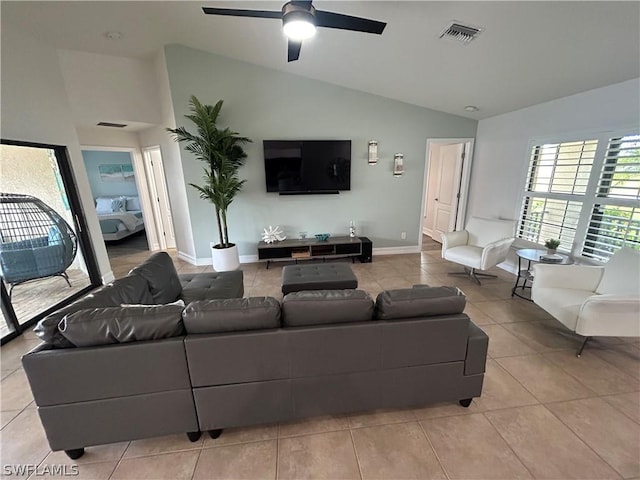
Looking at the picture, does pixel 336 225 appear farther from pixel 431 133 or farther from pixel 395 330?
pixel 395 330

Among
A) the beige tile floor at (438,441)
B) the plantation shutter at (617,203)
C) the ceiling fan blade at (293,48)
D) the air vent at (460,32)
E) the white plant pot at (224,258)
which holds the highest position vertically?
the air vent at (460,32)

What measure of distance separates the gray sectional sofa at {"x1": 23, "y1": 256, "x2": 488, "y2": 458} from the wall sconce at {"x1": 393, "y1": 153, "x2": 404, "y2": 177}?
11.3 ft

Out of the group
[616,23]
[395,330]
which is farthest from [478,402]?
[616,23]

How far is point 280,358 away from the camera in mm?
1480

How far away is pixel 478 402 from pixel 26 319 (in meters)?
4.35

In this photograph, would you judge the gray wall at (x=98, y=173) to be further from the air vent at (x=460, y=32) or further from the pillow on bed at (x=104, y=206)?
the air vent at (x=460, y=32)

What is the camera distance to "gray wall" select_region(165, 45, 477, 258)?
4.03 m

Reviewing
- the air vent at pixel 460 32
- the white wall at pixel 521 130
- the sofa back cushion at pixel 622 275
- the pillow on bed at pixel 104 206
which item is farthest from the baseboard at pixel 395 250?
the pillow on bed at pixel 104 206

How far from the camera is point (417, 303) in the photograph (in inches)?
61.7

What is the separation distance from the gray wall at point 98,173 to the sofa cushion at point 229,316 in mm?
7257

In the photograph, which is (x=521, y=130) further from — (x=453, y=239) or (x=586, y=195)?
(x=453, y=239)

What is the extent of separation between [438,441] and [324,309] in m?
1.04

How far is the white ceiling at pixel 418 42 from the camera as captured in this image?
2135 mm

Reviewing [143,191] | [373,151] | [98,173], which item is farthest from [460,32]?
[98,173]
